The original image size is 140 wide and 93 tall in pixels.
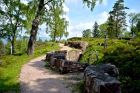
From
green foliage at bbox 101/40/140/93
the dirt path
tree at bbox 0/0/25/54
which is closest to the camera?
green foliage at bbox 101/40/140/93

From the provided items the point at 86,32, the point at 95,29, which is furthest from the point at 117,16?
the point at 86,32

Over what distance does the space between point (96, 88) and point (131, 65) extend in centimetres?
448

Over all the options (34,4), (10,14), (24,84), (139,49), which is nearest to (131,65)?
(139,49)

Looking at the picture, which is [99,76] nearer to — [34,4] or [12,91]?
[12,91]

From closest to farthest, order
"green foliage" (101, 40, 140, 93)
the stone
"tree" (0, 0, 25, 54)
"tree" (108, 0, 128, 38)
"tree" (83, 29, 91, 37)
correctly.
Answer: the stone < "green foliage" (101, 40, 140, 93) < "tree" (0, 0, 25, 54) < "tree" (108, 0, 128, 38) < "tree" (83, 29, 91, 37)

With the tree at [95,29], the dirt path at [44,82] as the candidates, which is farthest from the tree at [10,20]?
the tree at [95,29]

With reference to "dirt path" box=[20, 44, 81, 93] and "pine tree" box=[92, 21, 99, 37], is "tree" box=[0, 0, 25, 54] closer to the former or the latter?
"dirt path" box=[20, 44, 81, 93]

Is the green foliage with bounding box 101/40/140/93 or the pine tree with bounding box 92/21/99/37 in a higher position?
the pine tree with bounding box 92/21/99/37

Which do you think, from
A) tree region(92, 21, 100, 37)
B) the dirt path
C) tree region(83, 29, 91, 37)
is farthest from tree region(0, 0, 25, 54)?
tree region(83, 29, 91, 37)

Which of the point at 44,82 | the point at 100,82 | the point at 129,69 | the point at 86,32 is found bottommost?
the point at 44,82

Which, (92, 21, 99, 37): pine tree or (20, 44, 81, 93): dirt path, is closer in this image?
(20, 44, 81, 93): dirt path

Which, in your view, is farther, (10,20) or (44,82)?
(10,20)

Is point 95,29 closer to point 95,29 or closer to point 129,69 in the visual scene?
point 95,29

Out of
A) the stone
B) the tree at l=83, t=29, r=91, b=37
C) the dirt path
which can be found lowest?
the dirt path
